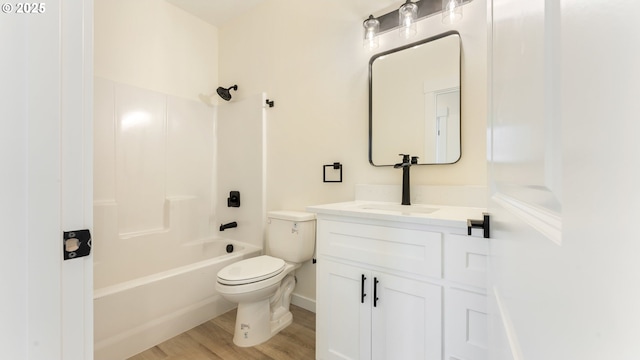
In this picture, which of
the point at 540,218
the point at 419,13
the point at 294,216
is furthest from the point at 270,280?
the point at 419,13

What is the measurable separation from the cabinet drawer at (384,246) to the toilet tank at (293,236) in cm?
55

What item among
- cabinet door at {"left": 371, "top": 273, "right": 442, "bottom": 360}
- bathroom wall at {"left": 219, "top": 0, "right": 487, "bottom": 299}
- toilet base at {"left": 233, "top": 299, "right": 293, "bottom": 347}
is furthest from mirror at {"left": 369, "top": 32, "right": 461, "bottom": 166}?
toilet base at {"left": 233, "top": 299, "right": 293, "bottom": 347}

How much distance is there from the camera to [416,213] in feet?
4.43

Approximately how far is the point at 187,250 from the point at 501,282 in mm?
2685

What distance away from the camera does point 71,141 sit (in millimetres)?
638

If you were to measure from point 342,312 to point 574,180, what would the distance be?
1.34m

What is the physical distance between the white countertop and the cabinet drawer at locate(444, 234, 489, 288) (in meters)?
0.07

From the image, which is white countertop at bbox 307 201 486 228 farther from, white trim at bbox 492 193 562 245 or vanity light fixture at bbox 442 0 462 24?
vanity light fixture at bbox 442 0 462 24

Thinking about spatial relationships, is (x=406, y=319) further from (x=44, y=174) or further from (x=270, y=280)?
(x=44, y=174)

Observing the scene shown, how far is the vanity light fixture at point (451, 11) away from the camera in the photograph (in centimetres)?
147

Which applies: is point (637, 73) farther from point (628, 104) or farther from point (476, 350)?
point (476, 350)

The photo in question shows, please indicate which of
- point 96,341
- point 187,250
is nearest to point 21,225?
point 96,341

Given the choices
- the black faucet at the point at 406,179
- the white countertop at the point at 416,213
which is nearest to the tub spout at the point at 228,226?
the white countertop at the point at 416,213

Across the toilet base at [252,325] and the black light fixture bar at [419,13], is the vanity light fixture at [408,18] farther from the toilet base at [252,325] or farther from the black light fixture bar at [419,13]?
the toilet base at [252,325]
